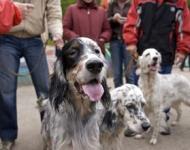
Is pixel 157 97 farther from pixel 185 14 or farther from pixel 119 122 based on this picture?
pixel 119 122

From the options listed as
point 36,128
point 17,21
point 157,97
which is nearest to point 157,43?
point 157,97

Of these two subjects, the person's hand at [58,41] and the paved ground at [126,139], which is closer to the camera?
the person's hand at [58,41]

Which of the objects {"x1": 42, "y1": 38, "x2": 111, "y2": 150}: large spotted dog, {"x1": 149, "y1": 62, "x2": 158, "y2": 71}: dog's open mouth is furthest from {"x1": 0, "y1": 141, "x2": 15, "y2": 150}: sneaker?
{"x1": 149, "y1": 62, "x2": 158, "y2": 71}: dog's open mouth

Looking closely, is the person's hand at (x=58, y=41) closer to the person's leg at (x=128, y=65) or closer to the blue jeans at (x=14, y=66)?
the blue jeans at (x=14, y=66)

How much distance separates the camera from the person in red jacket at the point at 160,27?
658cm

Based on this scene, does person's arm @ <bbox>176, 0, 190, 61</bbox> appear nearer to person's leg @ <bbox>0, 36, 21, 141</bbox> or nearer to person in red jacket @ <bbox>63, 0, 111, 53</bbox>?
person in red jacket @ <bbox>63, 0, 111, 53</bbox>

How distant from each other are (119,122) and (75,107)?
84 centimetres

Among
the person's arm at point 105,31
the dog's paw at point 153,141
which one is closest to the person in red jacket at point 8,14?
A: the person's arm at point 105,31

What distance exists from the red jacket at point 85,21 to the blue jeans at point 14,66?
1.47 metres

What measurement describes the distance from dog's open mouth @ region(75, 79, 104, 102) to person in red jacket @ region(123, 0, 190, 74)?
2.85 m

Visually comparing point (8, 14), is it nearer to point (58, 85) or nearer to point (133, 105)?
point (58, 85)

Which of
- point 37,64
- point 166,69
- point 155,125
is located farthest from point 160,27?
point 37,64

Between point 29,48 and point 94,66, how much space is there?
1926mm

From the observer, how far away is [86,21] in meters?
7.05
